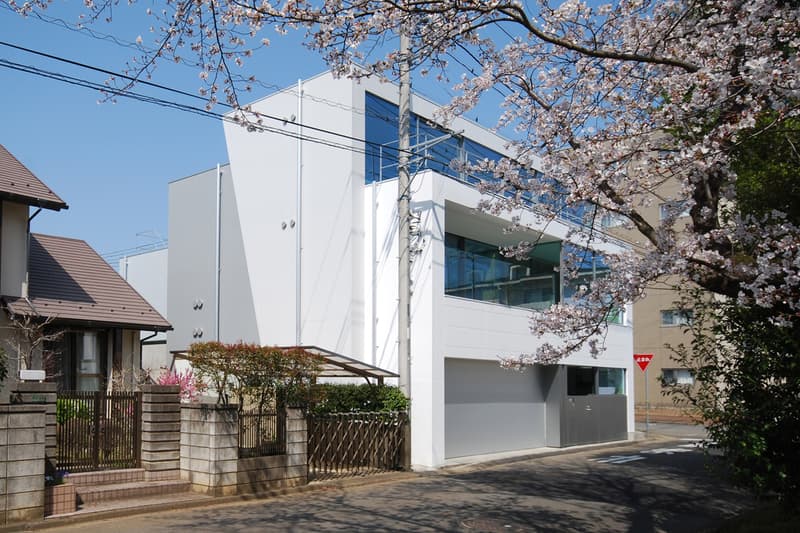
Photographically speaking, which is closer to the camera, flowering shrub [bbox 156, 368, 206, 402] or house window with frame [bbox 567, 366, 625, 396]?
flowering shrub [bbox 156, 368, 206, 402]

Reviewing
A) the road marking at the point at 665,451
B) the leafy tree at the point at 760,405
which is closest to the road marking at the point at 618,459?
the road marking at the point at 665,451

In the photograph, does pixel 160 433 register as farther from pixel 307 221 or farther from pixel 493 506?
pixel 307 221

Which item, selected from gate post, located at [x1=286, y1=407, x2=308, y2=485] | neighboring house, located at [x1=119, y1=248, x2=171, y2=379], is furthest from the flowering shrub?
neighboring house, located at [x1=119, y1=248, x2=171, y2=379]

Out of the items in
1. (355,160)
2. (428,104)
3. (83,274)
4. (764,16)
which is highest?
(428,104)

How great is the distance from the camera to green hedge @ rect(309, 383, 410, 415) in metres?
17.5

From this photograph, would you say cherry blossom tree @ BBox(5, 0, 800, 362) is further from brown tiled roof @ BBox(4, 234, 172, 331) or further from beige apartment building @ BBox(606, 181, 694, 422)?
beige apartment building @ BBox(606, 181, 694, 422)

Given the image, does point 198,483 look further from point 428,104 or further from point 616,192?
point 428,104

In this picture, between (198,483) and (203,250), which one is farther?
(203,250)

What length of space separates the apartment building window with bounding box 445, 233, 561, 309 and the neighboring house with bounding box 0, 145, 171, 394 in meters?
8.80

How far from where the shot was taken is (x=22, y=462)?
10.2m

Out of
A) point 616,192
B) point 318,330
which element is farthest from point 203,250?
point 616,192

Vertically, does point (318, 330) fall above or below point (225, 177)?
below

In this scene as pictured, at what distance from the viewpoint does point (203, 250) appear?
25.2 metres

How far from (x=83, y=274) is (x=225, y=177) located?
6.95m
